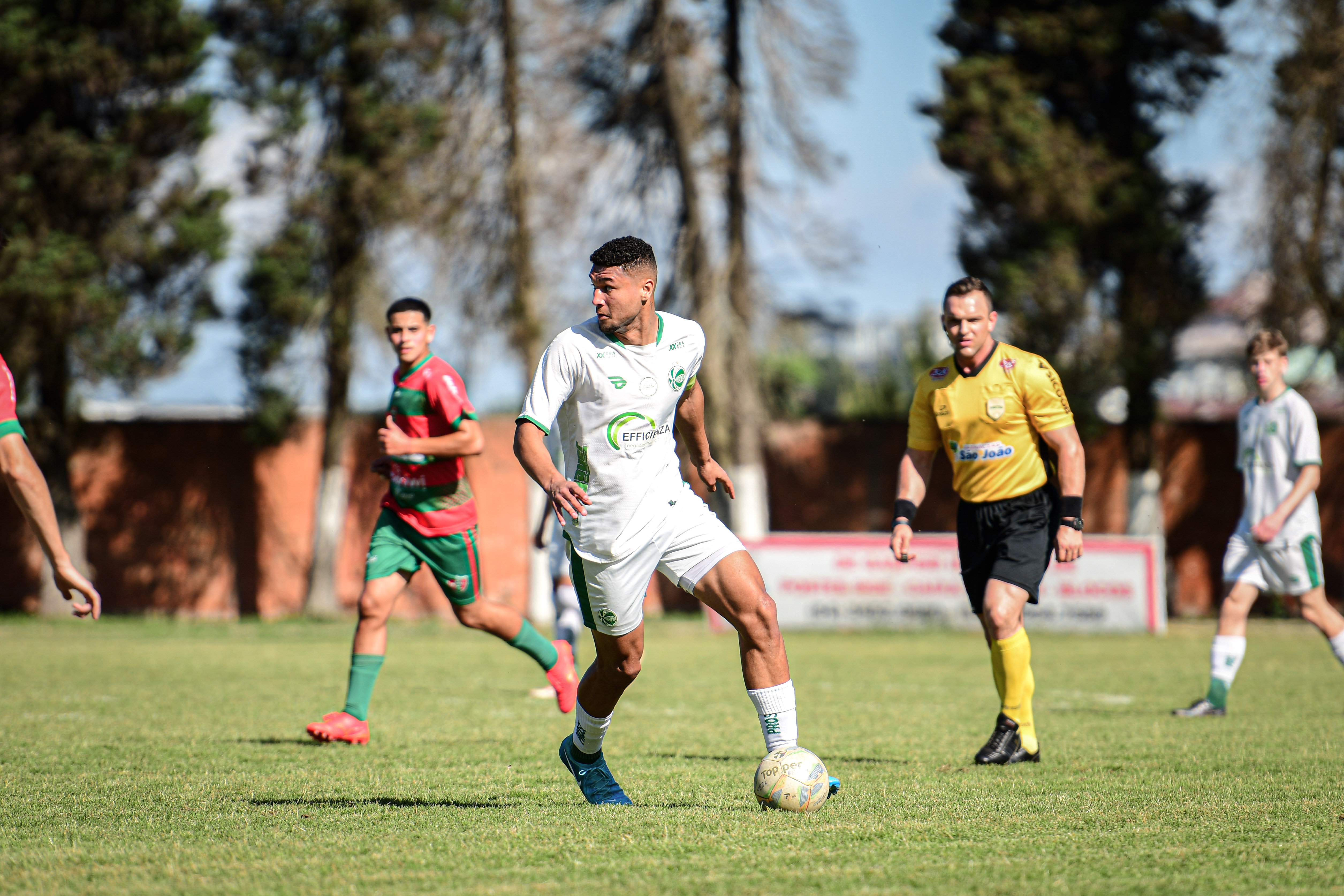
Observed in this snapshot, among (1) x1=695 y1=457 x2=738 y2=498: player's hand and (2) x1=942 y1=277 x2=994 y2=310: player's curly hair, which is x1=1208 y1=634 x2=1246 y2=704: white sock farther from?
(1) x1=695 y1=457 x2=738 y2=498: player's hand

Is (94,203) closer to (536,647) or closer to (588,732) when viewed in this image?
(536,647)

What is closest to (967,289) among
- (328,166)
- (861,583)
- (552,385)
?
(552,385)

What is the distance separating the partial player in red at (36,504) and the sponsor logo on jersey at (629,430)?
6.36 feet

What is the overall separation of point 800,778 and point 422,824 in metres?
1.45

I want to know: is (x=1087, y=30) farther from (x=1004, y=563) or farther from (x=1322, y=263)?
(x=1004, y=563)

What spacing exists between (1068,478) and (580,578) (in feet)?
9.06

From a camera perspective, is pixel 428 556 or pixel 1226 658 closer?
pixel 428 556

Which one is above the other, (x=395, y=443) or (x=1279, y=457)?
(x=395, y=443)

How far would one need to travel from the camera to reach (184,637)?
1619cm

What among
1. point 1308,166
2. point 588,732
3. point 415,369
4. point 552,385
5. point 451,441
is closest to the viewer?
point 552,385

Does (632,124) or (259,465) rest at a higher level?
(632,124)

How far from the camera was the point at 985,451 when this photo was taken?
6.64 metres

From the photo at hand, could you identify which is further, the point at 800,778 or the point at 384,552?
the point at 384,552

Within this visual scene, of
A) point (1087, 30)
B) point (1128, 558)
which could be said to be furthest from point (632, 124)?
point (1128, 558)
